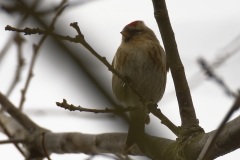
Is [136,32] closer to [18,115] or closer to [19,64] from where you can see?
[19,64]

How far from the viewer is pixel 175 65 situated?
300 centimetres

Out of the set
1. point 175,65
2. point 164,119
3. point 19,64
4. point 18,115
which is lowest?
point 164,119

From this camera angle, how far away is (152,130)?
3.44 ft

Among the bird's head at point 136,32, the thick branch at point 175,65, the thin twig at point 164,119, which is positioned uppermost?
the bird's head at point 136,32

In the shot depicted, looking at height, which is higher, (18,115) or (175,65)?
(18,115)

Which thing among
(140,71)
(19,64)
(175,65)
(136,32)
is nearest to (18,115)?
(19,64)

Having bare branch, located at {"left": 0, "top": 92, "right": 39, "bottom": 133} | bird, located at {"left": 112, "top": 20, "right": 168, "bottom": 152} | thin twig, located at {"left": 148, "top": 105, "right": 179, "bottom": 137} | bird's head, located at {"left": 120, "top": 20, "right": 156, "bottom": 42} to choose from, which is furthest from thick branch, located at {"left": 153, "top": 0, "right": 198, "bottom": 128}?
bird's head, located at {"left": 120, "top": 20, "right": 156, "bottom": 42}

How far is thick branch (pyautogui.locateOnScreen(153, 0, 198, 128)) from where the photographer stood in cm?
291

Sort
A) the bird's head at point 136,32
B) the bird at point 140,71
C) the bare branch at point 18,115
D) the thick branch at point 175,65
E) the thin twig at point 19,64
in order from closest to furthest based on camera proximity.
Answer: the thick branch at point 175,65, the thin twig at point 19,64, the bare branch at point 18,115, the bird at point 140,71, the bird's head at point 136,32

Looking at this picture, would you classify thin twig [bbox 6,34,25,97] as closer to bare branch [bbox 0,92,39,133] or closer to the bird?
bare branch [bbox 0,92,39,133]

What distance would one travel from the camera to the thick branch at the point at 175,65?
2910mm

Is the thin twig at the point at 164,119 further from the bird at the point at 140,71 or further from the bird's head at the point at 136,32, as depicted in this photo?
the bird's head at the point at 136,32

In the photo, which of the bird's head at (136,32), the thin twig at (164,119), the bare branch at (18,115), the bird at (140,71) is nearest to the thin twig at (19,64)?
the bare branch at (18,115)

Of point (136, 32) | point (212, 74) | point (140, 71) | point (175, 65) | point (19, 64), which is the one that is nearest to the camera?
point (212, 74)
